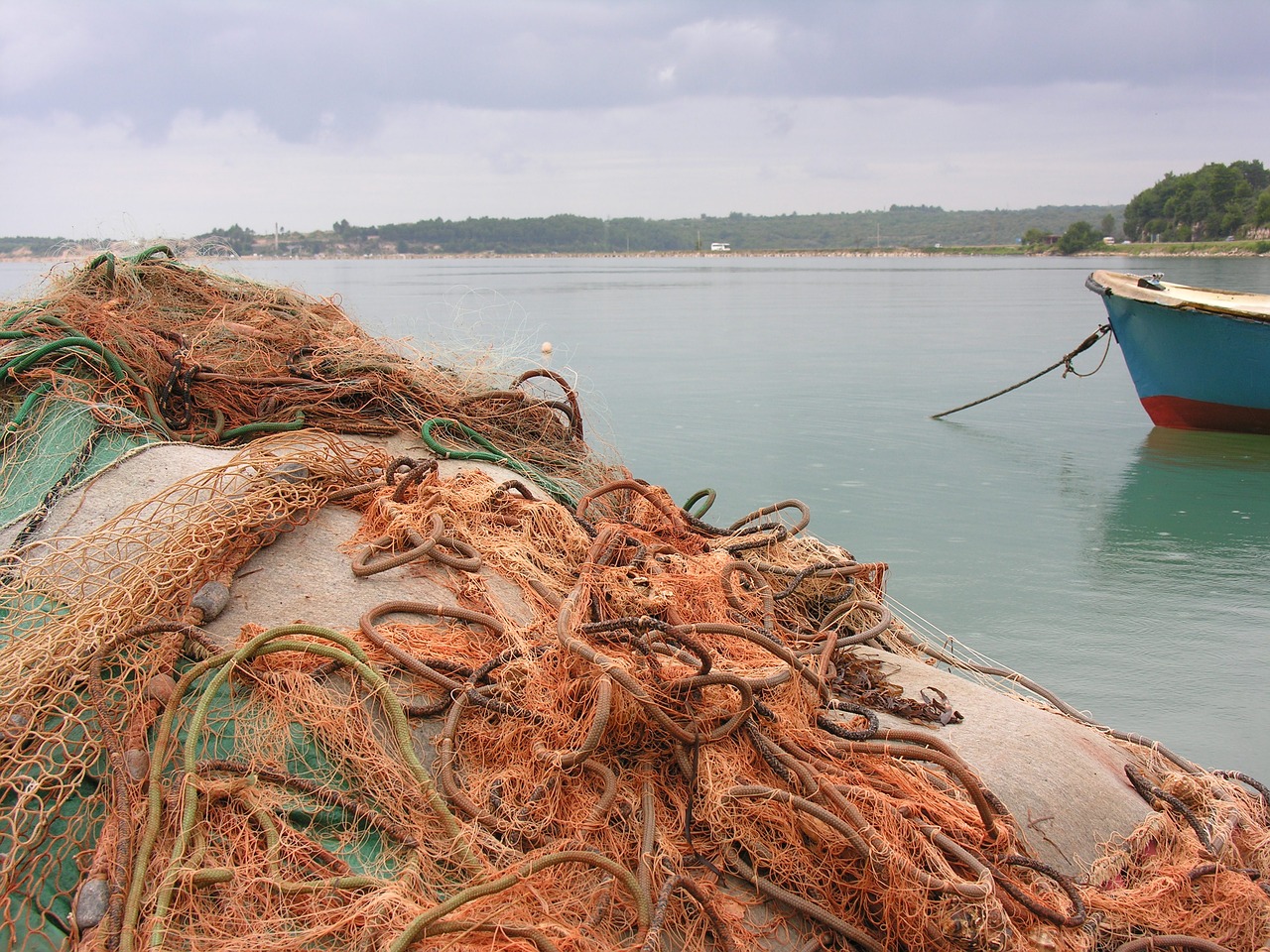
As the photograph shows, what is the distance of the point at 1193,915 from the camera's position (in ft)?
9.20

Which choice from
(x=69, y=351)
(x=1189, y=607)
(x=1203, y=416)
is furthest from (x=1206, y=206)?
(x=69, y=351)

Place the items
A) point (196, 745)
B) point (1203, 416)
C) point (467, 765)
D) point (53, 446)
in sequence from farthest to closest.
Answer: point (1203, 416) → point (53, 446) → point (467, 765) → point (196, 745)

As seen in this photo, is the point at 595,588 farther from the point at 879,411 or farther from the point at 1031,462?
the point at 879,411

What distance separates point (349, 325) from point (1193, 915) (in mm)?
4498

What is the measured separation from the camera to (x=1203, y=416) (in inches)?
527

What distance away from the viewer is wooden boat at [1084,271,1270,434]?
12305 millimetres

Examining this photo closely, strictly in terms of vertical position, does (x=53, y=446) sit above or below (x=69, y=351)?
below

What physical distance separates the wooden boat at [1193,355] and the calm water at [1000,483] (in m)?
0.36

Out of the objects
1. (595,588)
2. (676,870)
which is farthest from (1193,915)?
(595,588)

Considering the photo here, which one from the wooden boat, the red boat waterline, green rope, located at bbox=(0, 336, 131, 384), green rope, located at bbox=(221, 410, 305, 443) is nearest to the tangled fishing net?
green rope, located at bbox=(0, 336, 131, 384)

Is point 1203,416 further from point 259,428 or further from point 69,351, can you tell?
point 69,351

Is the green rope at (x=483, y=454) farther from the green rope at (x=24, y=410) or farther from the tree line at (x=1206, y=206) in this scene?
the tree line at (x=1206, y=206)

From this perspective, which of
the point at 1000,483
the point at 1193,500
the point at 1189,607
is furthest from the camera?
the point at 1000,483

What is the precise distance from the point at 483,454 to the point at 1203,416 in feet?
40.2
